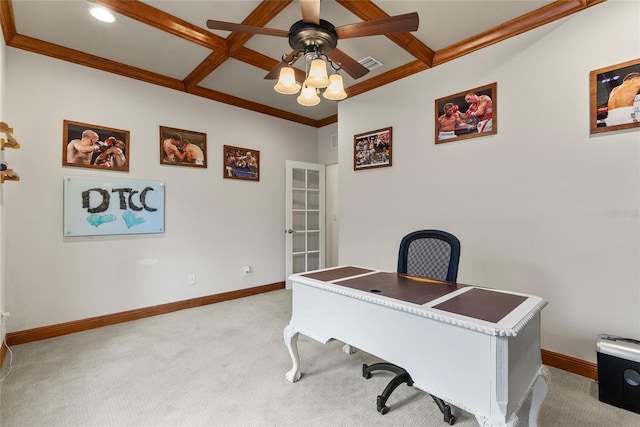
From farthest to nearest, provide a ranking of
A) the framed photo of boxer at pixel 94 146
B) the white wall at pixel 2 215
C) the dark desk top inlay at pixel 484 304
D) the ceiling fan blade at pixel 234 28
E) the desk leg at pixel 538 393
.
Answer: the framed photo of boxer at pixel 94 146 → the white wall at pixel 2 215 → the ceiling fan blade at pixel 234 28 → the desk leg at pixel 538 393 → the dark desk top inlay at pixel 484 304

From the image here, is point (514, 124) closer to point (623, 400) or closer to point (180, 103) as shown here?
point (623, 400)

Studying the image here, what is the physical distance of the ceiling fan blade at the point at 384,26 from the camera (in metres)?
1.52

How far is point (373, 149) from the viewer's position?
3.54 m

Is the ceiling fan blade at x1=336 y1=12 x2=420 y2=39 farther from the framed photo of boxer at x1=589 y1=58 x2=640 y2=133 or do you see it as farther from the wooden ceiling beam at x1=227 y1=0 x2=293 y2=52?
the framed photo of boxer at x1=589 y1=58 x2=640 y2=133

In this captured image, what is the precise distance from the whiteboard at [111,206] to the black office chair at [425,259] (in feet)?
9.20

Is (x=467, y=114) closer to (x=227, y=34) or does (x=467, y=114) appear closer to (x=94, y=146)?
(x=227, y=34)

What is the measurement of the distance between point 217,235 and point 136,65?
7.04 ft

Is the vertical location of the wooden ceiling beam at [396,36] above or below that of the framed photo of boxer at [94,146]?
above

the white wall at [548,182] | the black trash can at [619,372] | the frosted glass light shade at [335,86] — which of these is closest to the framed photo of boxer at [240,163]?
the white wall at [548,182]

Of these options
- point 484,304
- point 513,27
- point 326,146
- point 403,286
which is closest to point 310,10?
point 403,286

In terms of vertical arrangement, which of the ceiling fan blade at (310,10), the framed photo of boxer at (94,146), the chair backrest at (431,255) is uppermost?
the ceiling fan blade at (310,10)

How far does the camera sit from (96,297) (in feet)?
9.90

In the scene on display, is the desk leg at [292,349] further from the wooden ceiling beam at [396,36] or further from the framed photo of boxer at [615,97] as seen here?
the framed photo of boxer at [615,97]

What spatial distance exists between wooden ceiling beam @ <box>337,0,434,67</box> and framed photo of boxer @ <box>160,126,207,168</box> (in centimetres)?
245
